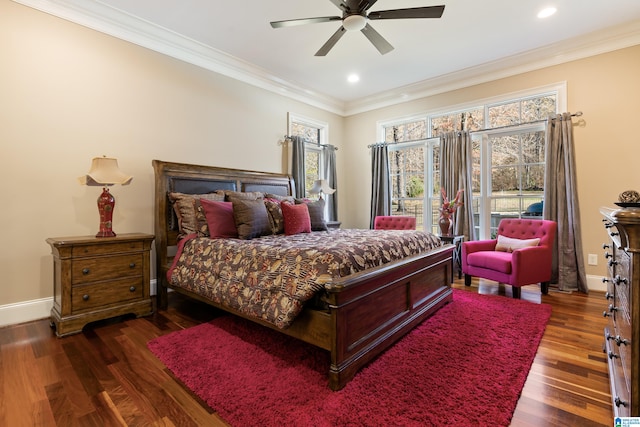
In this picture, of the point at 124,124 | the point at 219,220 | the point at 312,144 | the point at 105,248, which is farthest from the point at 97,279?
the point at 312,144

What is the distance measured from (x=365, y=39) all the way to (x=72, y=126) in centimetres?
337

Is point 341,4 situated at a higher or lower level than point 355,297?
higher

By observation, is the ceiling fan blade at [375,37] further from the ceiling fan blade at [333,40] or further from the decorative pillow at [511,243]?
the decorative pillow at [511,243]

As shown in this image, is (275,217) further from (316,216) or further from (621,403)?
(621,403)

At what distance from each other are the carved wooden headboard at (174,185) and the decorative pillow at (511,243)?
339 cm

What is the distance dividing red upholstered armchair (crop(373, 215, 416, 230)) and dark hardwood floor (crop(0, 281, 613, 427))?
7.75 ft

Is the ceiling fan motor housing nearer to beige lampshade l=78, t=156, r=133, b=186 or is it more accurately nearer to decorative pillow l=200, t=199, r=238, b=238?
decorative pillow l=200, t=199, r=238, b=238

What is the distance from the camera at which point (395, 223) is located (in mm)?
5016

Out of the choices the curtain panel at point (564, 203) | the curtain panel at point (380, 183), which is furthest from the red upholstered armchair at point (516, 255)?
the curtain panel at point (380, 183)

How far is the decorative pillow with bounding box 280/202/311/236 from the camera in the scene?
3.38 meters

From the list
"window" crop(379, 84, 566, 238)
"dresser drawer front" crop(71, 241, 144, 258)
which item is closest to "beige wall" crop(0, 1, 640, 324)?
"window" crop(379, 84, 566, 238)

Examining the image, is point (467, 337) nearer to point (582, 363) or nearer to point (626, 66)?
point (582, 363)

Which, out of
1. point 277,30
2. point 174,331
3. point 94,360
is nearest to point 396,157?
point 277,30

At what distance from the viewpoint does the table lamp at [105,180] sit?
272 cm
